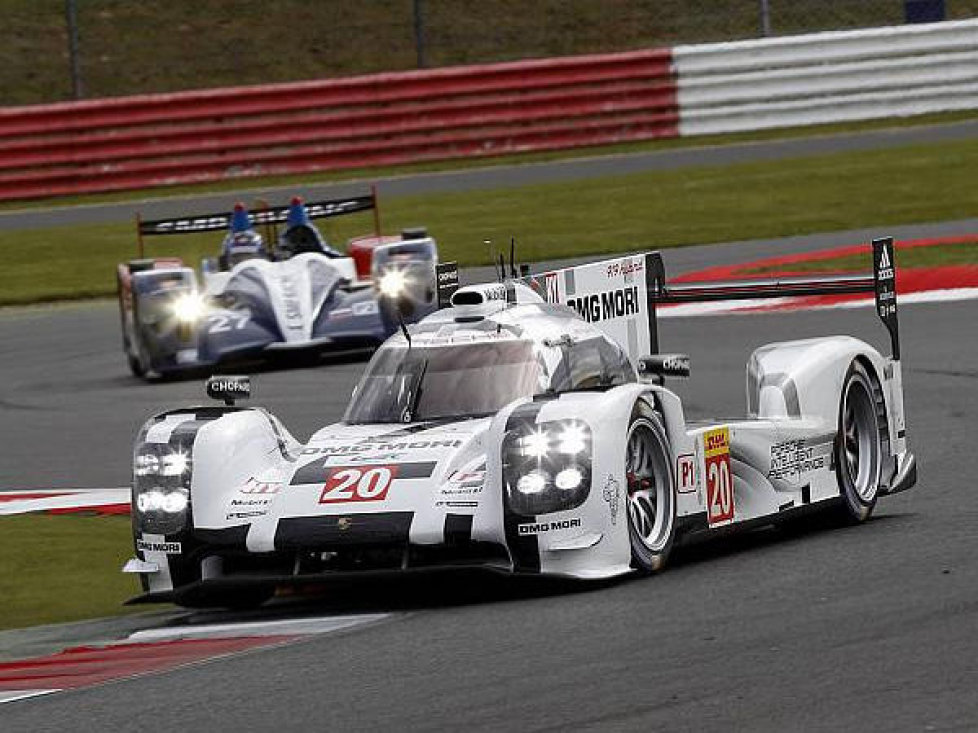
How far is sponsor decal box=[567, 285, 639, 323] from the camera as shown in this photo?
1105 cm

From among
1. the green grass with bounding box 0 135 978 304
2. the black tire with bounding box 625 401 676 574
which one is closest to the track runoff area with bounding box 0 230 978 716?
the black tire with bounding box 625 401 676 574

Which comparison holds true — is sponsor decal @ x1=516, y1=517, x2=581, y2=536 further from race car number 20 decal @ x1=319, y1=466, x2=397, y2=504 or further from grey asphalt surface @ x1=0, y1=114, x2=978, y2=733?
race car number 20 decal @ x1=319, y1=466, x2=397, y2=504

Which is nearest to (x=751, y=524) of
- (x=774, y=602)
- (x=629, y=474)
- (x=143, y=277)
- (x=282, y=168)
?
(x=629, y=474)

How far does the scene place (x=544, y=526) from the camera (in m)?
8.52

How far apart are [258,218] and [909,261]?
19.1ft

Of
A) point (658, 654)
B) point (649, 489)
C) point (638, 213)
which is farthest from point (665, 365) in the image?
point (638, 213)

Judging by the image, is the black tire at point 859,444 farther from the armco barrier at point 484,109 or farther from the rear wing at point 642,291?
the armco barrier at point 484,109

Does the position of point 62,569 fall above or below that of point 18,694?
below

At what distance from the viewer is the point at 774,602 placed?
8.11 meters

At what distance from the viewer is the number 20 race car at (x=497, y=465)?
8.55m

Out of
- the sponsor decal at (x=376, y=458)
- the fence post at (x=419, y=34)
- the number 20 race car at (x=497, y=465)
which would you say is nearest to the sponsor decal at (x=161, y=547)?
the number 20 race car at (x=497, y=465)

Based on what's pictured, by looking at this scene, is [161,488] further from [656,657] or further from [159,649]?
[656,657]

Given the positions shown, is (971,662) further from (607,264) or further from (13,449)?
(13,449)

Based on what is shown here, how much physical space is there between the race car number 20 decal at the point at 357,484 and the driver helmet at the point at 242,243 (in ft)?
35.3
